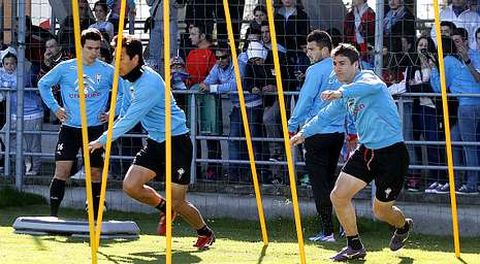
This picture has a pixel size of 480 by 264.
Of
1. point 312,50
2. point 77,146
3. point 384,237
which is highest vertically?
point 312,50

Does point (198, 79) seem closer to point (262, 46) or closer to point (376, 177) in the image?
point (262, 46)

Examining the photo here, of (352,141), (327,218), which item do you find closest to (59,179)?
(327,218)

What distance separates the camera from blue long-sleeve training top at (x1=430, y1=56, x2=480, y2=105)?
43.9 feet

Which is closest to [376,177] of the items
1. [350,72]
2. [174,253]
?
[350,72]

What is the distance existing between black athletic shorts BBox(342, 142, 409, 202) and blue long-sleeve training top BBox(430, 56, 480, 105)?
319 cm

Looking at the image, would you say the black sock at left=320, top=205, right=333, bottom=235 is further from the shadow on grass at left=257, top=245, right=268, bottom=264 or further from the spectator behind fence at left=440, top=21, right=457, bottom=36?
the spectator behind fence at left=440, top=21, right=457, bottom=36

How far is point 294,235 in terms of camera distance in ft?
43.5

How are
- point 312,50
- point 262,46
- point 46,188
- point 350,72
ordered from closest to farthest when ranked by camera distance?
1. point 350,72
2. point 312,50
3. point 262,46
4. point 46,188

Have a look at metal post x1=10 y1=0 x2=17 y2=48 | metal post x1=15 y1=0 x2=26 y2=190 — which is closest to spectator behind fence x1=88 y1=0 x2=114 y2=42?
metal post x1=15 y1=0 x2=26 y2=190

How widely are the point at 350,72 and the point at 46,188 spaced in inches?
259

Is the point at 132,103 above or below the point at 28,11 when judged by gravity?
below

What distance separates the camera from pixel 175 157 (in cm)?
1111

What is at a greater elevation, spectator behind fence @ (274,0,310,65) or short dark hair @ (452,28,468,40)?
spectator behind fence @ (274,0,310,65)

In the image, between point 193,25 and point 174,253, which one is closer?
point 174,253
